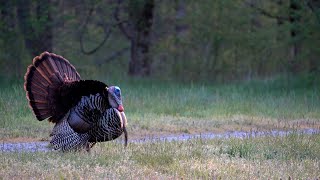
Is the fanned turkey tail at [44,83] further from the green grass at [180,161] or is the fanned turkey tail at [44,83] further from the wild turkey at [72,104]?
the green grass at [180,161]

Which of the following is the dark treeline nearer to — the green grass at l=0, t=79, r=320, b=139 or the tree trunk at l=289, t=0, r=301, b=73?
the tree trunk at l=289, t=0, r=301, b=73

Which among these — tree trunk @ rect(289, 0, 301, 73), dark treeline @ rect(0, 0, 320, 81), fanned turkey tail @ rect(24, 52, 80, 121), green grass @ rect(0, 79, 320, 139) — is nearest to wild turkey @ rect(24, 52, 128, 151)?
fanned turkey tail @ rect(24, 52, 80, 121)

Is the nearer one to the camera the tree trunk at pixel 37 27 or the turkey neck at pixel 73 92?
the turkey neck at pixel 73 92

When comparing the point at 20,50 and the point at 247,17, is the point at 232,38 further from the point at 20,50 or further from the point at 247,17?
the point at 20,50

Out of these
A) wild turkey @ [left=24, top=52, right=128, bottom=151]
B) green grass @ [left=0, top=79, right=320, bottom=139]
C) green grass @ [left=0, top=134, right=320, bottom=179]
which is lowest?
green grass @ [left=0, top=79, right=320, bottom=139]

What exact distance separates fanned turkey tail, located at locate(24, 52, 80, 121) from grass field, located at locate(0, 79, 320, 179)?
3.18 ft

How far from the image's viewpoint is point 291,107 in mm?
16234

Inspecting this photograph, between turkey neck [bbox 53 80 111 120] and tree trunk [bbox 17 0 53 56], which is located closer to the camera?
turkey neck [bbox 53 80 111 120]

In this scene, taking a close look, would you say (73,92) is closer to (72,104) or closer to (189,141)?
(72,104)

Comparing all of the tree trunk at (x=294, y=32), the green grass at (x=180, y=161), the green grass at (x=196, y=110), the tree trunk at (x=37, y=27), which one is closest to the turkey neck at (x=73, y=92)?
the green grass at (x=180, y=161)

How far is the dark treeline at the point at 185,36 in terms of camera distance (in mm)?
22906

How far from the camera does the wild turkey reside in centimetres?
880

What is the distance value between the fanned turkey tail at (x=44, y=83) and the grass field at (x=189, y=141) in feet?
3.18

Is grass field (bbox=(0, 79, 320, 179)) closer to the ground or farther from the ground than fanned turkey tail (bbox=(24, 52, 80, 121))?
closer to the ground
